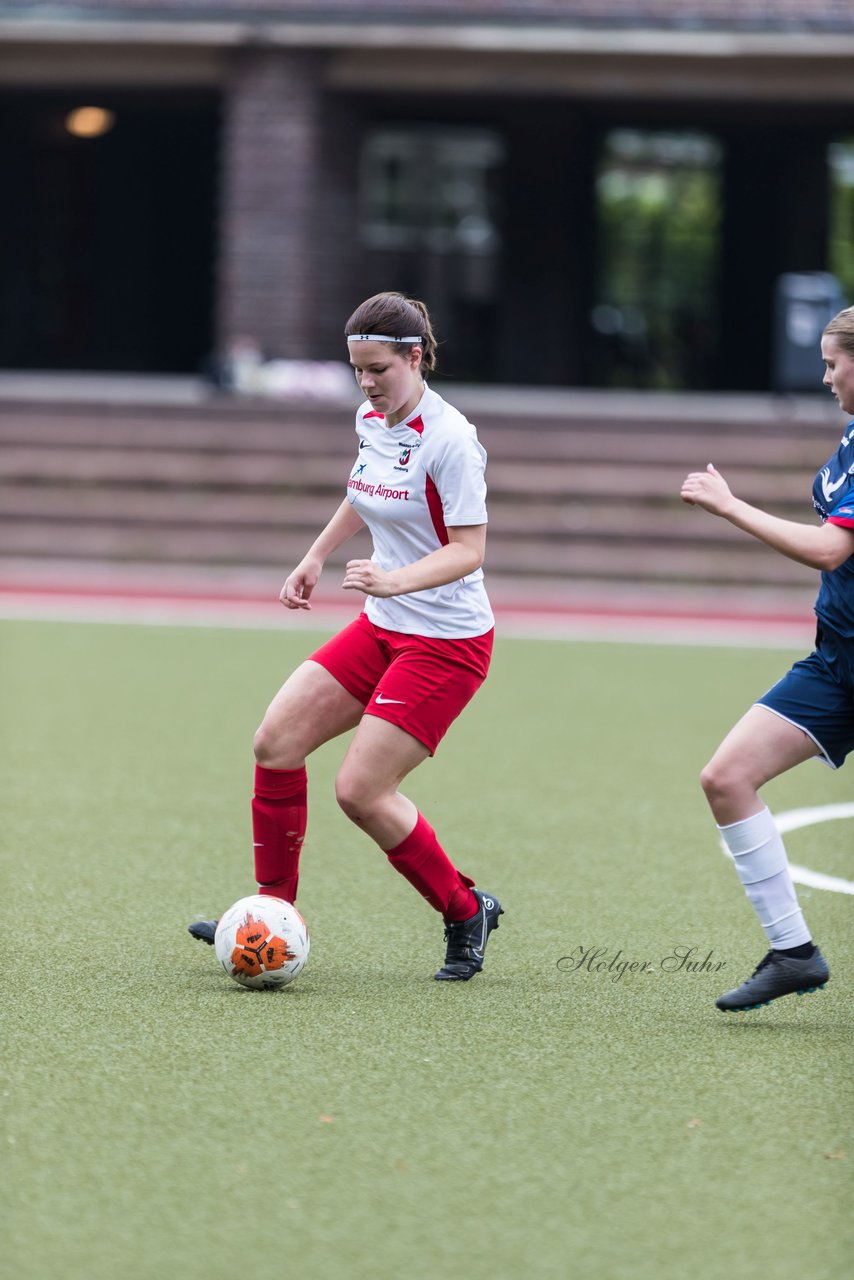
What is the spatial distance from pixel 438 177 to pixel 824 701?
62.7ft

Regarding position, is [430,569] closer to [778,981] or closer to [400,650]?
[400,650]

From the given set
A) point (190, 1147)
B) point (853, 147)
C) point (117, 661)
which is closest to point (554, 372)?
point (853, 147)

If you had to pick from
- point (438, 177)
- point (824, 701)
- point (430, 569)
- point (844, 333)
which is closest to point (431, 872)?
point (430, 569)

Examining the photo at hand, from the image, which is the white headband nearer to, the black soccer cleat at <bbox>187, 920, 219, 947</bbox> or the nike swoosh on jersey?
the nike swoosh on jersey

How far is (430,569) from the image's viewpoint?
202 inches

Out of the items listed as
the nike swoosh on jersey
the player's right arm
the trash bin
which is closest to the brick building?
the trash bin

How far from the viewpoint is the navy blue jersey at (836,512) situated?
4.83 metres

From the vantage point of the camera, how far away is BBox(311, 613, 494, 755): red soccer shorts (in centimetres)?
534

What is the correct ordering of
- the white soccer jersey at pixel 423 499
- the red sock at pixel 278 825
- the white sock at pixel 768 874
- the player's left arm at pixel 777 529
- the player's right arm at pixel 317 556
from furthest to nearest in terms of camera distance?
the player's right arm at pixel 317 556 < the red sock at pixel 278 825 < the white soccer jersey at pixel 423 499 < the white sock at pixel 768 874 < the player's left arm at pixel 777 529

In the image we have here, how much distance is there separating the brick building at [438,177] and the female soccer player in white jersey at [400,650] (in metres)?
14.1

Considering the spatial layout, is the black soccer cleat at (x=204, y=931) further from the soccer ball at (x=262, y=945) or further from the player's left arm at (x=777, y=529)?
the player's left arm at (x=777, y=529)

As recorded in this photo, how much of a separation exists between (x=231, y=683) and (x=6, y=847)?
14.5 feet

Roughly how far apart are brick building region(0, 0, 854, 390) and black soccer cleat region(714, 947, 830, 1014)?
1486 cm

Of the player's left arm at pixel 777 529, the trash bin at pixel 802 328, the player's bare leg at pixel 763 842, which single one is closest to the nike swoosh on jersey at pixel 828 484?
the player's left arm at pixel 777 529
